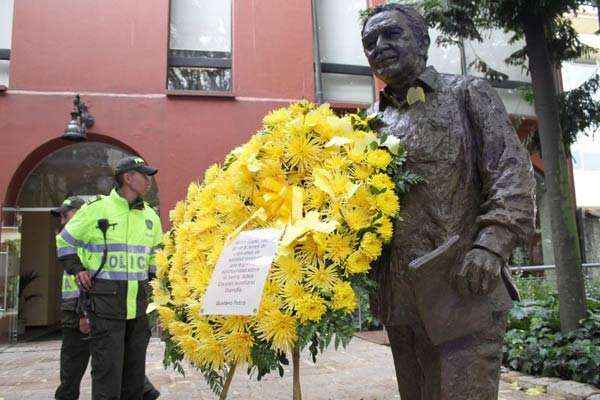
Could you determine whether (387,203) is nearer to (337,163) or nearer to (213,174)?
(337,163)

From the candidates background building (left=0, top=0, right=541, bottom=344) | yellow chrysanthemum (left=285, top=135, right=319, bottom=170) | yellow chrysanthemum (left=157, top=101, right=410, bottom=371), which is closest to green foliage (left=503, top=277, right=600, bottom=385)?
yellow chrysanthemum (left=157, top=101, right=410, bottom=371)

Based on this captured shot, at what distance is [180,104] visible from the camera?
8.79 meters

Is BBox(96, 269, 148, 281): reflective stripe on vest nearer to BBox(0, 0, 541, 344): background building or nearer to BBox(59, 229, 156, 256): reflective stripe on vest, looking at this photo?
BBox(59, 229, 156, 256): reflective stripe on vest

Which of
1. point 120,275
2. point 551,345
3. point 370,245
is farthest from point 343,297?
point 551,345

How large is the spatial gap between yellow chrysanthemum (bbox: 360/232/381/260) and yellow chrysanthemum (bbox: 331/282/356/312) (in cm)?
12

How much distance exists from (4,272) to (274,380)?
17.2 feet

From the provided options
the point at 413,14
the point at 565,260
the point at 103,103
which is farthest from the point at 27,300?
the point at 413,14

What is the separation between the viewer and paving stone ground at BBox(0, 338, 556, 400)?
4.62 m

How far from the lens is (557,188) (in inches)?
223

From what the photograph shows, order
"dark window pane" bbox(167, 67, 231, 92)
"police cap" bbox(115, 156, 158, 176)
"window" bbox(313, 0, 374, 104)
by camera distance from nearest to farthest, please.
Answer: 1. "police cap" bbox(115, 156, 158, 176)
2. "dark window pane" bbox(167, 67, 231, 92)
3. "window" bbox(313, 0, 374, 104)

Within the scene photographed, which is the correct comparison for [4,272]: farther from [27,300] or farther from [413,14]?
[413,14]

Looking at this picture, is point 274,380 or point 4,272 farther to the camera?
point 4,272

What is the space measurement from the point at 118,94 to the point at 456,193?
26.0 feet

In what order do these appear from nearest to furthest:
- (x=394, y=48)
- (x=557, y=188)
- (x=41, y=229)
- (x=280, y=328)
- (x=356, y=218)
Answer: (x=280, y=328) → (x=356, y=218) → (x=394, y=48) → (x=557, y=188) → (x=41, y=229)
